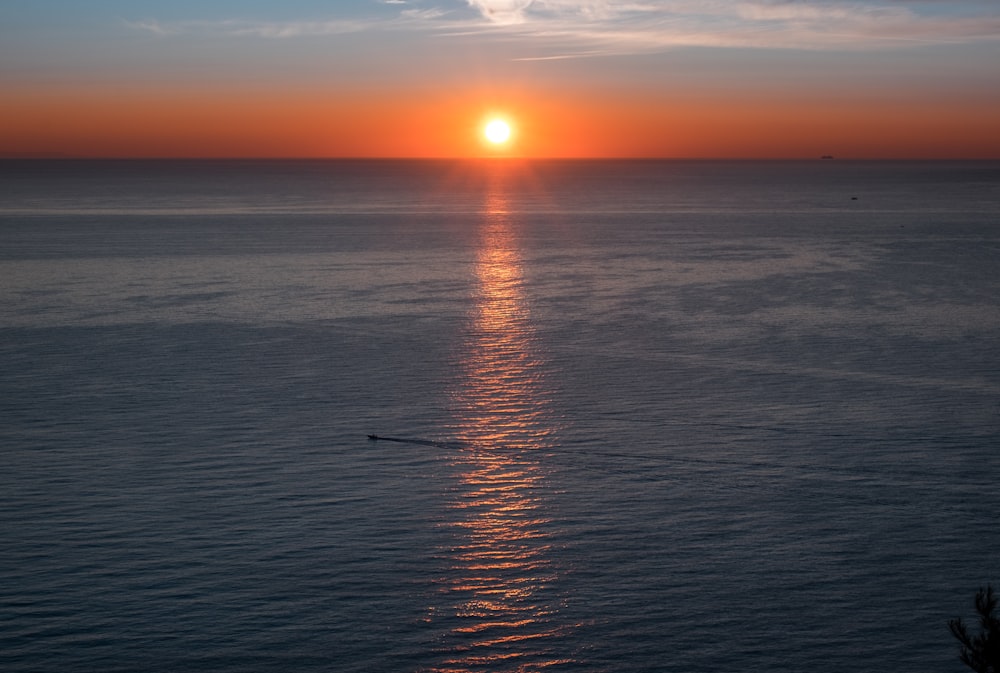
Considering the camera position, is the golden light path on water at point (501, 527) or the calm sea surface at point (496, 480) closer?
the golden light path on water at point (501, 527)

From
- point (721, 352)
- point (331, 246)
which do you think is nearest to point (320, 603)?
point (721, 352)

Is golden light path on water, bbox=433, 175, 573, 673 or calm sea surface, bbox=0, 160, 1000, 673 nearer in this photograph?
golden light path on water, bbox=433, 175, 573, 673

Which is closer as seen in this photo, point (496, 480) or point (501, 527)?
point (501, 527)

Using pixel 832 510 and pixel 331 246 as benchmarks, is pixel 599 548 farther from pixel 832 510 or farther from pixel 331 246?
pixel 331 246
